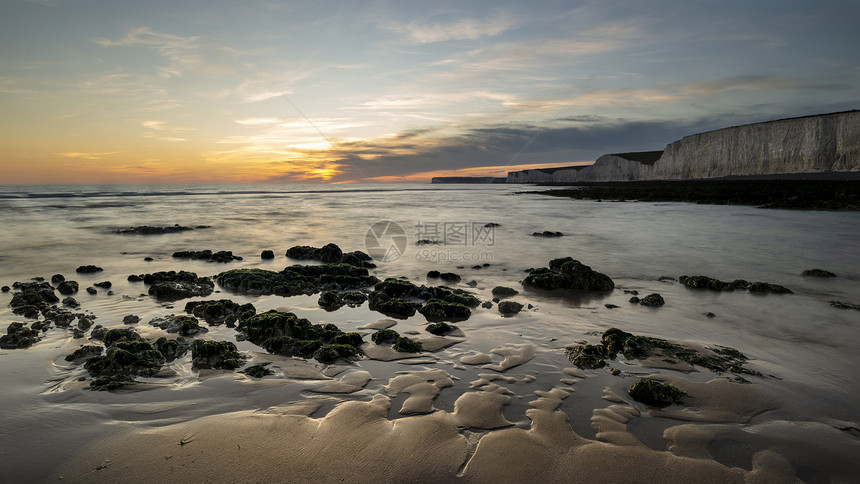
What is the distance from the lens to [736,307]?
6578mm

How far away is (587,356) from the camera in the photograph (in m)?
4.39

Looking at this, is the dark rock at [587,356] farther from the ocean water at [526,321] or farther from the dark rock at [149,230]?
the dark rock at [149,230]

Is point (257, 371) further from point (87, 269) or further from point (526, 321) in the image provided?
point (87, 269)

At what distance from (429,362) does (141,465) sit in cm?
269

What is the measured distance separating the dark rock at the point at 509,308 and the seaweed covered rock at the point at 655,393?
9.03 feet

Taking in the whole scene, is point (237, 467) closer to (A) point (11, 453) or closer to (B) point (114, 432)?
(B) point (114, 432)

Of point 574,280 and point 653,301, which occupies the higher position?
Result: point 574,280

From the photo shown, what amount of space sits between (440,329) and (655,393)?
8.84 feet

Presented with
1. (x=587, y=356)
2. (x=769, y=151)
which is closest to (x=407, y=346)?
(x=587, y=356)

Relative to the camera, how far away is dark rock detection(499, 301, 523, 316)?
20.8 ft

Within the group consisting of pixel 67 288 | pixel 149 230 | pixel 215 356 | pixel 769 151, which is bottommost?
pixel 215 356

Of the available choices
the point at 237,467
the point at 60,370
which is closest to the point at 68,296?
the point at 60,370

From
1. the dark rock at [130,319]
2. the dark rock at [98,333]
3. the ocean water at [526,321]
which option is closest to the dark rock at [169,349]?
the ocean water at [526,321]

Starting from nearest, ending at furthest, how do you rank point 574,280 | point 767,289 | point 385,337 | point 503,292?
point 385,337, point 767,289, point 503,292, point 574,280
